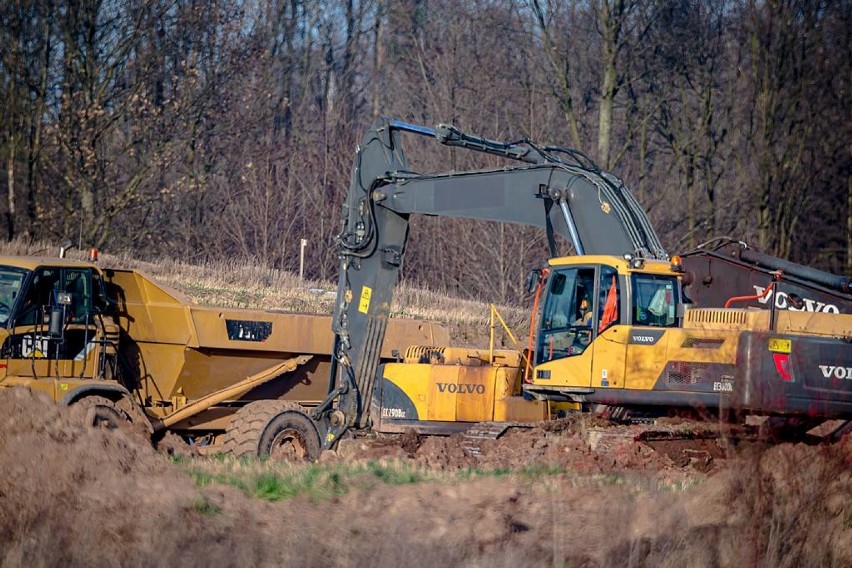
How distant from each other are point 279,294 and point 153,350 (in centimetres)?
1212

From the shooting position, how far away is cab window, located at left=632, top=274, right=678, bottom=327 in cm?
1273

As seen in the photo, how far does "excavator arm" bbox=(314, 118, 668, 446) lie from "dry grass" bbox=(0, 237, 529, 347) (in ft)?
28.8

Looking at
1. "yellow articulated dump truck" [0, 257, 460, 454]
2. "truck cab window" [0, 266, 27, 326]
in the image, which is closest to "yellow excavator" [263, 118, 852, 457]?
"yellow articulated dump truck" [0, 257, 460, 454]

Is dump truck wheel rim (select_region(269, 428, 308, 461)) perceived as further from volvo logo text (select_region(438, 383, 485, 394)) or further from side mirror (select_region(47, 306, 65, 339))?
side mirror (select_region(47, 306, 65, 339))

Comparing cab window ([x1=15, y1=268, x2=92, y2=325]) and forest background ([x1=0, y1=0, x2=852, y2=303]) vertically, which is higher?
forest background ([x1=0, y1=0, x2=852, y2=303])

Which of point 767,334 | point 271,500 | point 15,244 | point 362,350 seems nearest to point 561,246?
point 15,244

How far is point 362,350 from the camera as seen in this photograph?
578 inches

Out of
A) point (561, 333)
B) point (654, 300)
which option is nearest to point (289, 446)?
point (561, 333)

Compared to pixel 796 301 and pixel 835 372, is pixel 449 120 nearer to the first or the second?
pixel 796 301

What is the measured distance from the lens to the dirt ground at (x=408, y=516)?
7.26 meters

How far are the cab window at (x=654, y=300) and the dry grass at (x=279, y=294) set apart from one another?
11572 mm

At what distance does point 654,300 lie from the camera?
507 inches

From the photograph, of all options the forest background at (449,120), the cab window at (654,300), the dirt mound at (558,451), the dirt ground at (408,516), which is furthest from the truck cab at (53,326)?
the forest background at (449,120)

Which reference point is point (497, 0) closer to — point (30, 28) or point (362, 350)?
point (30, 28)
